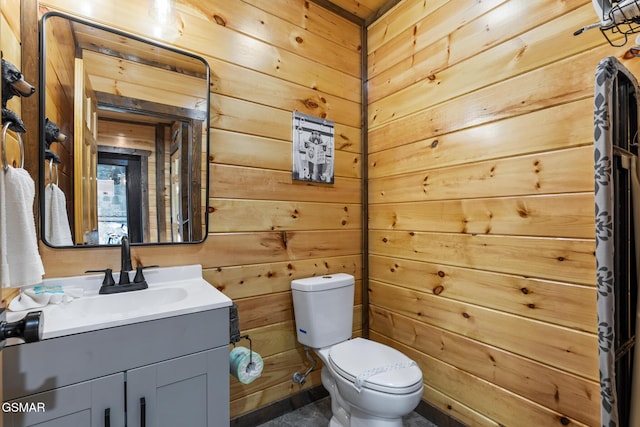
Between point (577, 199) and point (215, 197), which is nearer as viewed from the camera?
point (577, 199)

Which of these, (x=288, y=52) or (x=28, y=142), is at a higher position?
(x=288, y=52)

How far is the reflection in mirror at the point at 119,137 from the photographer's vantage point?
125cm

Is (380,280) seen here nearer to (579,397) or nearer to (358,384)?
(358,384)

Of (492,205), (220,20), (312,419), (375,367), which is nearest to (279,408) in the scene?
(312,419)

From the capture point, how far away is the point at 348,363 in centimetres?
148

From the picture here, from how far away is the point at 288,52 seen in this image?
1.86 m

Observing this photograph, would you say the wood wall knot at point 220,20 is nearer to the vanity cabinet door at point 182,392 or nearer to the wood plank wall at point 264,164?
the wood plank wall at point 264,164

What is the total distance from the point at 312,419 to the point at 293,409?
0.14m

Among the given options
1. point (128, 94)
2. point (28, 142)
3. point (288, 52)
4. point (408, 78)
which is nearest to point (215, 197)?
point (128, 94)

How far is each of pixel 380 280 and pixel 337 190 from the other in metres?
0.68

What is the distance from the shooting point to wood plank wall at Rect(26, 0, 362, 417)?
158 centimetres

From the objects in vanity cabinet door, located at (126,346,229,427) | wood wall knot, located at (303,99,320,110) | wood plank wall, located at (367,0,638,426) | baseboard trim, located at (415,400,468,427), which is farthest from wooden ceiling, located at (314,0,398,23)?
baseboard trim, located at (415,400,468,427)

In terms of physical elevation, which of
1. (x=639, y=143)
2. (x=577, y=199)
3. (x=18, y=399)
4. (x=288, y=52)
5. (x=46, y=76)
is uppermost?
(x=288, y=52)

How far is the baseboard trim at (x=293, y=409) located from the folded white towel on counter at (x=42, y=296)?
1.04 metres
